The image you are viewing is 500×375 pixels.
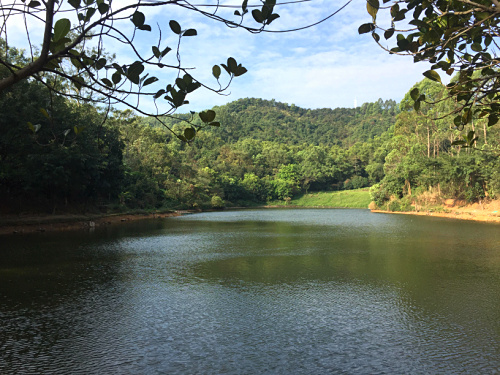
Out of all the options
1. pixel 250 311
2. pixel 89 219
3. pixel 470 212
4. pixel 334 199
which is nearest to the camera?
pixel 250 311

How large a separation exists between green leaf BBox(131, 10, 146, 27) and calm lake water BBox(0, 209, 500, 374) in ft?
13.1

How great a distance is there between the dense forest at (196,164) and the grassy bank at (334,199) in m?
1.68

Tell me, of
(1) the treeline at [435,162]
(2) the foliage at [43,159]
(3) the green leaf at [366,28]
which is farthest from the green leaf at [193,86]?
(1) the treeline at [435,162]

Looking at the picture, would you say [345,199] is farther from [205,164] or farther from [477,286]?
[477,286]

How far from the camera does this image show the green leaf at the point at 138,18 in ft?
8.36

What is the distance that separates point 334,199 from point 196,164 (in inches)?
813

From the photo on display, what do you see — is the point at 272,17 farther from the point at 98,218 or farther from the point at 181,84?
the point at 98,218

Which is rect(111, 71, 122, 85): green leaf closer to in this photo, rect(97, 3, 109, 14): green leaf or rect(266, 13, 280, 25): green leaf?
rect(97, 3, 109, 14): green leaf

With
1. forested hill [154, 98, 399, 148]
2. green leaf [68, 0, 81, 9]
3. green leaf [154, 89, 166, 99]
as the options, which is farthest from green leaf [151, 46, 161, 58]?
forested hill [154, 98, 399, 148]

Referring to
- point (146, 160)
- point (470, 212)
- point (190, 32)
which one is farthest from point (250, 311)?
point (146, 160)

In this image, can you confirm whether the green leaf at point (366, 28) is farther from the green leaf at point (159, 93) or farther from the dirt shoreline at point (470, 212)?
the dirt shoreline at point (470, 212)

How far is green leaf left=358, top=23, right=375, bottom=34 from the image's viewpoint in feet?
10.3

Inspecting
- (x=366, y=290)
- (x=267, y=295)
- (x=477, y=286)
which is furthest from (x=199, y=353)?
(x=477, y=286)

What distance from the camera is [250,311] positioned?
7.19 meters
